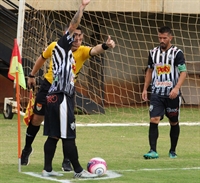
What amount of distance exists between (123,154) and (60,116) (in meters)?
2.84

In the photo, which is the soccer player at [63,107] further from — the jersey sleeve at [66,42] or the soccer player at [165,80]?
the soccer player at [165,80]

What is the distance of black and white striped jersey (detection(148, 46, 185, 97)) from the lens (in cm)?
1005

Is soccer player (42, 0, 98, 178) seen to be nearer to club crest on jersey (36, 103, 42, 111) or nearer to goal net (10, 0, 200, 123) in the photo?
club crest on jersey (36, 103, 42, 111)

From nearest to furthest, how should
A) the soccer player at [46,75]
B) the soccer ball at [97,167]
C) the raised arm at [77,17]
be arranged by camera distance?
the raised arm at [77,17] → the soccer ball at [97,167] → the soccer player at [46,75]

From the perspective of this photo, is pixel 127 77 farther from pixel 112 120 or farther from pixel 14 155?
pixel 14 155

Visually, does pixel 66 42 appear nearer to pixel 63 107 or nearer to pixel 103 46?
pixel 103 46

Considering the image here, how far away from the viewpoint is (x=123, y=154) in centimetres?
1043

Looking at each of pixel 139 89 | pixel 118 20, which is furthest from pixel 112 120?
pixel 139 89

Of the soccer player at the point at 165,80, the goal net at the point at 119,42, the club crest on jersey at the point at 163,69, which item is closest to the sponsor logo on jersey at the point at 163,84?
the soccer player at the point at 165,80

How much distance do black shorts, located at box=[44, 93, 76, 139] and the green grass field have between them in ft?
1.79

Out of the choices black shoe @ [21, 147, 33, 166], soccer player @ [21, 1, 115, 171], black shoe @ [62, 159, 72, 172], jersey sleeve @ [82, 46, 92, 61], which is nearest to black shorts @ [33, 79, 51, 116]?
soccer player @ [21, 1, 115, 171]

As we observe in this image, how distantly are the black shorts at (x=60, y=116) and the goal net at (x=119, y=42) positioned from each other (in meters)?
8.13

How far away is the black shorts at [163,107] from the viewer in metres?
10.1

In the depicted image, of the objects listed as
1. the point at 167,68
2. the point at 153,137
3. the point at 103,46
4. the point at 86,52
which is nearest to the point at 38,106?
the point at 86,52
